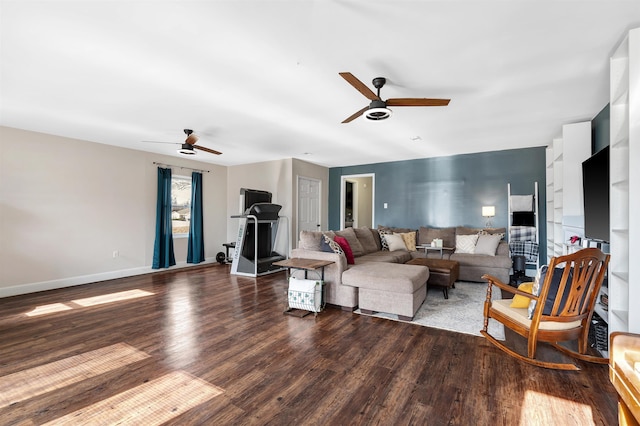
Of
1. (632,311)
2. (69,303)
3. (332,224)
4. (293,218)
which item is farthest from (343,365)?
(332,224)

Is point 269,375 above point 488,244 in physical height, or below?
below

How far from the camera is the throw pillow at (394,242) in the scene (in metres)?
6.12

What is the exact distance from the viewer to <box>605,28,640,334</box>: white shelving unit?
6.82ft

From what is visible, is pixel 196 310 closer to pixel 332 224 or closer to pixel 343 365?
pixel 343 365

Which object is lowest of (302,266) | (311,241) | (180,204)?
(302,266)

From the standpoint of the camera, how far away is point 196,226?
22.3 feet

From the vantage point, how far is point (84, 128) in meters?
4.45

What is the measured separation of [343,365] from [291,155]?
4.94 meters

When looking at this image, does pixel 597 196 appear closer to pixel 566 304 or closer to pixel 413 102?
pixel 566 304

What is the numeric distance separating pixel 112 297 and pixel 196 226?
270 cm

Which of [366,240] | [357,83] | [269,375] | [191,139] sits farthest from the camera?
[366,240]

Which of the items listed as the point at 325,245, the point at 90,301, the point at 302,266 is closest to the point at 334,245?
the point at 325,245

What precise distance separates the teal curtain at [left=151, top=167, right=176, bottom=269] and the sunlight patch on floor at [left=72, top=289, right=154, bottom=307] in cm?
159

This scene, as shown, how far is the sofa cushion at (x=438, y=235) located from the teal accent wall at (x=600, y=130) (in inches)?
106
